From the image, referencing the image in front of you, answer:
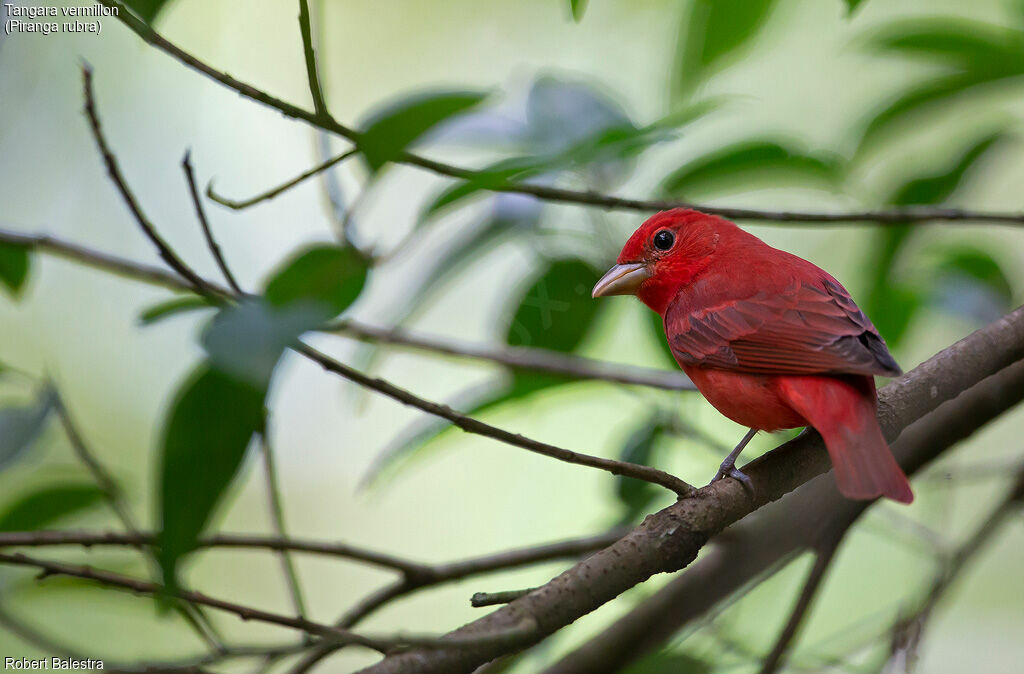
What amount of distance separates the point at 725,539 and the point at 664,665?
14.8 inches

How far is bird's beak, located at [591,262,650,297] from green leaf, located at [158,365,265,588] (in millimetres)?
1455

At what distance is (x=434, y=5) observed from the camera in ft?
21.1

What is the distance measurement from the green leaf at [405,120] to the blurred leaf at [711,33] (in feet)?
2.22

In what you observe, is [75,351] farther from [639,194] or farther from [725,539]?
[725,539]

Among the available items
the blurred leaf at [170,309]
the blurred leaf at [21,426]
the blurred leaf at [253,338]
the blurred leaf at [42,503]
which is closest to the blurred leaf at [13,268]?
the blurred leaf at [21,426]

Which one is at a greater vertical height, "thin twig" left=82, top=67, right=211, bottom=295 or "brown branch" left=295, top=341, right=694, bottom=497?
"thin twig" left=82, top=67, right=211, bottom=295

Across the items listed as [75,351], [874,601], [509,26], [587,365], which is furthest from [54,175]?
[874,601]

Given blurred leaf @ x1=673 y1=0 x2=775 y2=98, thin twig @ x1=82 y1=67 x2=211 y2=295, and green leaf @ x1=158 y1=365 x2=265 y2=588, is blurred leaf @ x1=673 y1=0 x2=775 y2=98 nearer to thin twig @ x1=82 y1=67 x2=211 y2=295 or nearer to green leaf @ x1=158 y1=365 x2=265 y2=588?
thin twig @ x1=82 y1=67 x2=211 y2=295

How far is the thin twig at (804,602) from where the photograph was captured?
2354 millimetres

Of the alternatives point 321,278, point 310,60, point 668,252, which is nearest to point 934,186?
point 668,252

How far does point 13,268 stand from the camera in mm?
2592

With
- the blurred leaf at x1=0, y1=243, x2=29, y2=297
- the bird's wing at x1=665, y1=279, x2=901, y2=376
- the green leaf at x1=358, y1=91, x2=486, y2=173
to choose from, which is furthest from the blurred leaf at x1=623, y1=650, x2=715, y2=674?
the blurred leaf at x1=0, y1=243, x2=29, y2=297

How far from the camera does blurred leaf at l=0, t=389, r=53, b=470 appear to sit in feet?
7.82

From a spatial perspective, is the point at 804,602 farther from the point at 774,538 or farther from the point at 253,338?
the point at 253,338
